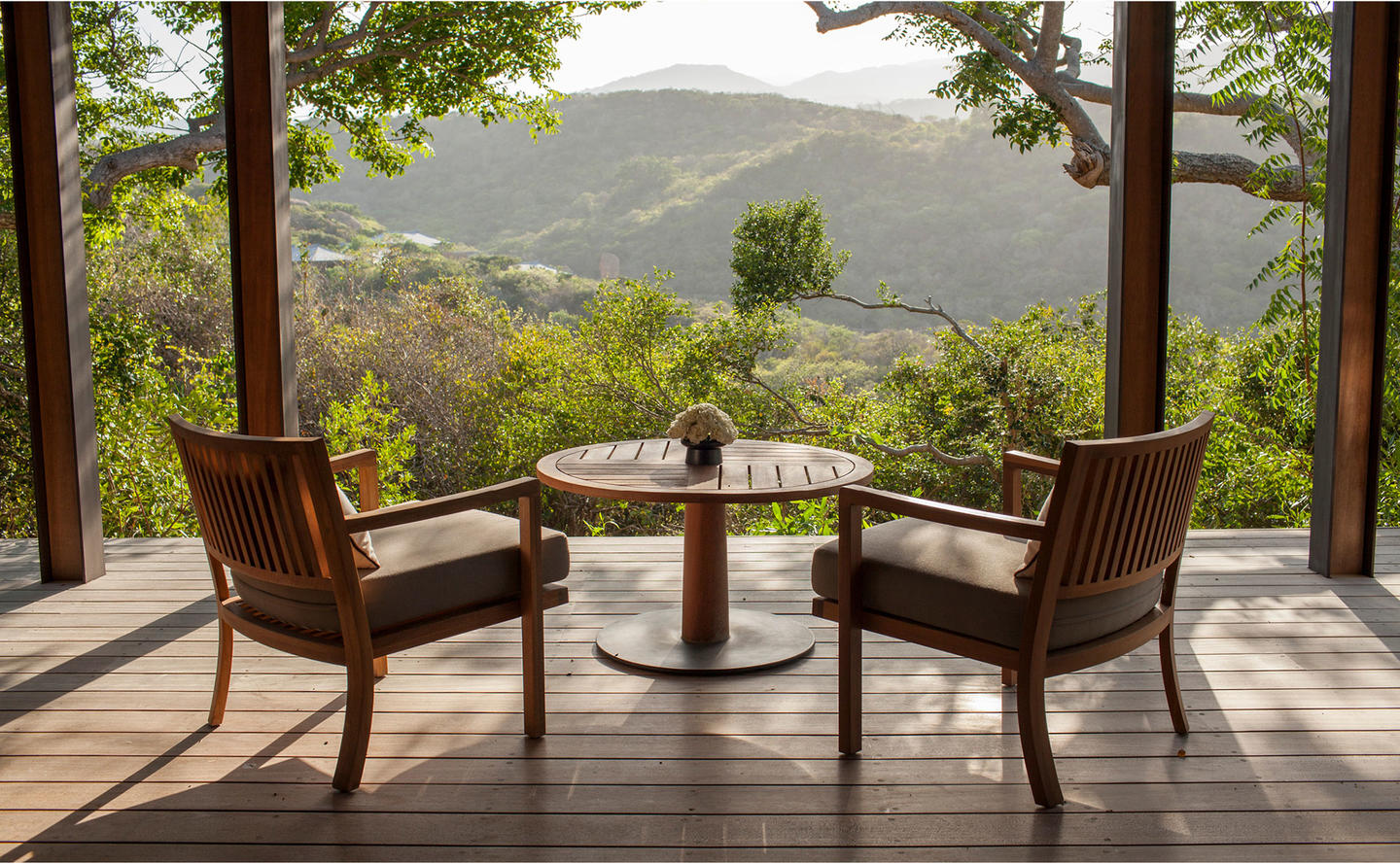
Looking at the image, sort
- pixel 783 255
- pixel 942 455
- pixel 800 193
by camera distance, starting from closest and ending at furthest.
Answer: pixel 942 455 → pixel 783 255 → pixel 800 193

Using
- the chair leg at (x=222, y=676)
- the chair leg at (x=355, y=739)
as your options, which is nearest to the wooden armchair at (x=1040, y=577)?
the chair leg at (x=355, y=739)

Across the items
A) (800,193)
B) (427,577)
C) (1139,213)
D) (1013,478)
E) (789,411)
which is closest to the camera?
(427,577)

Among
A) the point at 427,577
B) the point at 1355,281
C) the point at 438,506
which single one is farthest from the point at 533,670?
the point at 1355,281

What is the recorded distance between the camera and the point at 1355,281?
341 cm

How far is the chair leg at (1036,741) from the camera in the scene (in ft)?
6.40

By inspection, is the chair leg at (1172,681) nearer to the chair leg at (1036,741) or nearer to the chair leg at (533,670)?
the chair leg at (1036,741)

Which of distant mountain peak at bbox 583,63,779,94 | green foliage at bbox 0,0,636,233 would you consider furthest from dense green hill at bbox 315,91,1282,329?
green foliage at bbox 0,0,636,233

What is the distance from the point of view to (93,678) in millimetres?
2680

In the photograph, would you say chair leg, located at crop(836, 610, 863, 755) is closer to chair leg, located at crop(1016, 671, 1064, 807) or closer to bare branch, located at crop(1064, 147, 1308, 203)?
chair leg, located at crop(1016, 671, 1064, 807)

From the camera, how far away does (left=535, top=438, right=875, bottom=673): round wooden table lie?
2490 millimetres

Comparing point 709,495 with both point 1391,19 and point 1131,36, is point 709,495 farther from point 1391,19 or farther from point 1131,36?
point 1391,19

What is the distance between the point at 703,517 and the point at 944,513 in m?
0.94

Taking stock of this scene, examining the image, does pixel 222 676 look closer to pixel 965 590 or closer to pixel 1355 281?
pixel 965 590

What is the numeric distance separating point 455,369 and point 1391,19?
25.6 feet
